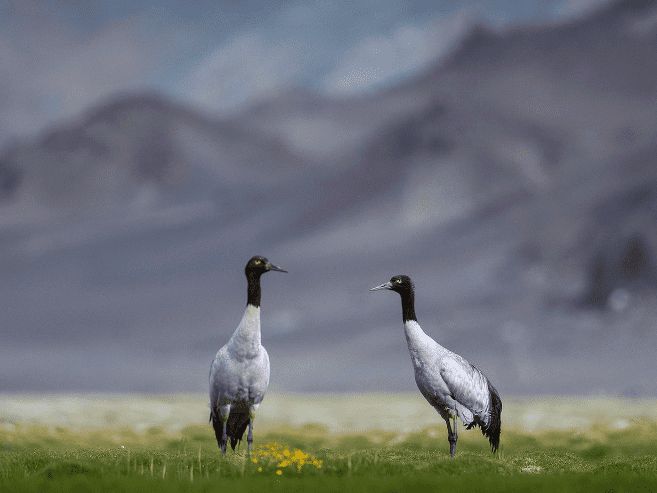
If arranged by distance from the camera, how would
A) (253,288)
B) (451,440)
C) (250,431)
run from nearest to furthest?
(250,431)
(253,288)
(451,440)

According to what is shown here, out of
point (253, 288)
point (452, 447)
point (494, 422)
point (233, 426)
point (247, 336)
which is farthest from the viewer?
point (494, 422)

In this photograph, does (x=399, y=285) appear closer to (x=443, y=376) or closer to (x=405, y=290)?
(x=405, y=290)

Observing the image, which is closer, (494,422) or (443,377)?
(443,377)

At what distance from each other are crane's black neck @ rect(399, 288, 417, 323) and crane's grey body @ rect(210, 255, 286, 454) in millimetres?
3266

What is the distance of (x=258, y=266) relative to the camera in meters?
22.5

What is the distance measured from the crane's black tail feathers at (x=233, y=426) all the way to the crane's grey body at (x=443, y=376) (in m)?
4.32

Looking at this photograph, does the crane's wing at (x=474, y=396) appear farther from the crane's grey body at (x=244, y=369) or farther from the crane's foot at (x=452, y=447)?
the crane's grey body at (x=244, y=369)

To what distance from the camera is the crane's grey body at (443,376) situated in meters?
22.8

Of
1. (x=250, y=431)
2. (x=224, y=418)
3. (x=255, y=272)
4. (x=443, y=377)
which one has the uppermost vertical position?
(x=255, y=272)

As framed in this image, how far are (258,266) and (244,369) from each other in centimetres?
244

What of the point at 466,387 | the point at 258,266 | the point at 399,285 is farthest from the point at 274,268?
the point at 466,387

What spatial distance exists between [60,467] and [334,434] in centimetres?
1351

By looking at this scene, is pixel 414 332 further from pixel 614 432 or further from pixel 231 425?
pixel 614 432

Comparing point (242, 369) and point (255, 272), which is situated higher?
point (255, 272)
